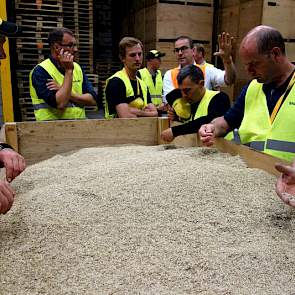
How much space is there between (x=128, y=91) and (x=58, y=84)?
667mm

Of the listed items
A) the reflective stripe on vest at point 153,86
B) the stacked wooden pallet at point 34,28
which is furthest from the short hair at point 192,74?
the stacked wooden pallet at point 34,28

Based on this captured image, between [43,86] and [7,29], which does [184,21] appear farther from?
[7,29]

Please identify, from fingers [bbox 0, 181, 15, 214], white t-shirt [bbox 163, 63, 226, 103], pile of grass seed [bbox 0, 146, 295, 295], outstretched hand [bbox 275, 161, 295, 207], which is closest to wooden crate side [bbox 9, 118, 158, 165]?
pile of grass seed [bbox 0, 146, 295, 295]

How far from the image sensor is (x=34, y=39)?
6.10 meters

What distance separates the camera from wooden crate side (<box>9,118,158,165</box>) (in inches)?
115

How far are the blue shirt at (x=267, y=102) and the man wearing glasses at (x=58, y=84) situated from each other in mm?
1463

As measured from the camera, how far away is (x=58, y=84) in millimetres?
3430

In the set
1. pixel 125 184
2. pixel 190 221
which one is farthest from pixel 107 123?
pixel 190 221

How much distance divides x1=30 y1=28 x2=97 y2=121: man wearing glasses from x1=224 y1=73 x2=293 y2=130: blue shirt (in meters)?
1.46

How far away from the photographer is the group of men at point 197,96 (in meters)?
2.23

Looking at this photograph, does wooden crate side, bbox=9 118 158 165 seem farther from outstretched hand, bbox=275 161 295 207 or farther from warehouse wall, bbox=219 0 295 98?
warehouse wall, bbox=219 0 295 98

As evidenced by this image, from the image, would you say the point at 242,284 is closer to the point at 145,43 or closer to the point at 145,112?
the point at 145,112

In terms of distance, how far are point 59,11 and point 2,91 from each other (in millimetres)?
1604

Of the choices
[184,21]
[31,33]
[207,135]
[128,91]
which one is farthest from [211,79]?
[31,33]
